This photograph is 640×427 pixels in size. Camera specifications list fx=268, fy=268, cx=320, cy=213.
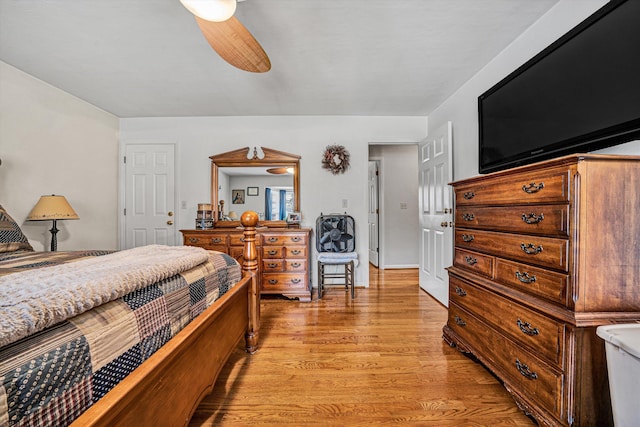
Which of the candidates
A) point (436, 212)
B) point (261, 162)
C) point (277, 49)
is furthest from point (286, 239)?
point (277, 49)

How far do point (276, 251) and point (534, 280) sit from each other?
239cm

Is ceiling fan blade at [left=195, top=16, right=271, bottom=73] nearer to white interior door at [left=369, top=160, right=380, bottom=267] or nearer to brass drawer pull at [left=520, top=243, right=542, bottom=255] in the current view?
brass drawer pull at [left=520, top=243, right=542, bottom=255]

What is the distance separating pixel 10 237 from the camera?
1678mm

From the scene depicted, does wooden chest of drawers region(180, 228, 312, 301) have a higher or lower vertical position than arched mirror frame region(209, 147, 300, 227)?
lower

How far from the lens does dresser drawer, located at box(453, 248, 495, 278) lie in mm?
1572

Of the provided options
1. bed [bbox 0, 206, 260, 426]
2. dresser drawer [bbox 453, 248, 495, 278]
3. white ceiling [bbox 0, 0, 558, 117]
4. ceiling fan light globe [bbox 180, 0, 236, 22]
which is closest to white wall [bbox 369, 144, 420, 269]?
white ceiling [bbox 0, 0, 558, 117]

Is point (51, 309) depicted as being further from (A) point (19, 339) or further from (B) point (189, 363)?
(B) point (189, 363)

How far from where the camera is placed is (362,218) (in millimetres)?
3531

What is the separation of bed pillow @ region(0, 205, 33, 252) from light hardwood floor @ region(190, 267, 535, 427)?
1.52 metres

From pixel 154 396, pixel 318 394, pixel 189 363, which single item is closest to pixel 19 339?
pixel 154 396

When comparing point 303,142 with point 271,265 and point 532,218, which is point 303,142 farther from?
point 532,218

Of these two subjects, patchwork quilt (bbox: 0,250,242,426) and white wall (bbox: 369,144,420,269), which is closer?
patchwork quilt (bbox: 0,250,242,426)

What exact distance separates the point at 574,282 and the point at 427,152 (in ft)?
7.59

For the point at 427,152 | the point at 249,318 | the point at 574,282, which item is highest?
the point at 427,152
